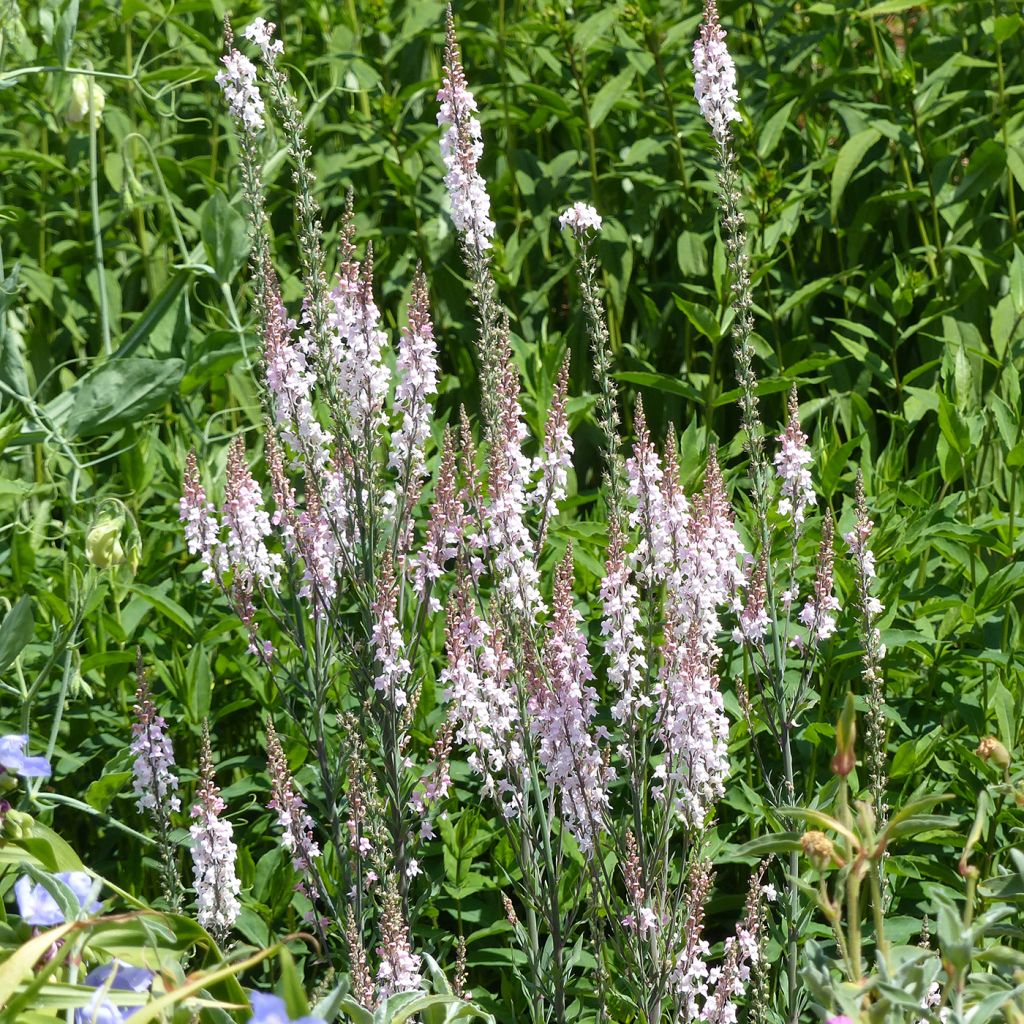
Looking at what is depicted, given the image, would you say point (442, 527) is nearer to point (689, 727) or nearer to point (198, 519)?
point (198, 519)

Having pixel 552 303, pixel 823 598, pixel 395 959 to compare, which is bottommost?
pixel 395 959

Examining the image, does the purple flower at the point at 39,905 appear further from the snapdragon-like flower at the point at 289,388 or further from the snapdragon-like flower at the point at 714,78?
the snapdragon-like flower at the point at 714,78

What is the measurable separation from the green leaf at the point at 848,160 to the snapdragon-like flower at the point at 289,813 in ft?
7.18

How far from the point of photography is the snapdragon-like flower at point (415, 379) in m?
2.47

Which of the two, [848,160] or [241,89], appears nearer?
[241,89]

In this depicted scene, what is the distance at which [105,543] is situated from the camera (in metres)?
2.75

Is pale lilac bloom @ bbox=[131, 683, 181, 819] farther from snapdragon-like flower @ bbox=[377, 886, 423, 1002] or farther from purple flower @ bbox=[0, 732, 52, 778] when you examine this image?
purple flower @ bbox=[0, 732, 52, 778]

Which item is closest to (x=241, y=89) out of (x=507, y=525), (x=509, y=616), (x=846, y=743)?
(x=507, y=525)

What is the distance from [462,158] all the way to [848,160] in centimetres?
180

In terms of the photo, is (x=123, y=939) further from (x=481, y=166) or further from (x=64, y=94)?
(x=481, y=166)

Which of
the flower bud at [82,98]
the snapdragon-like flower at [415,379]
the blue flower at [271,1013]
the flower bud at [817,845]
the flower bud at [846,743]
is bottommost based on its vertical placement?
the flower bud at [817,845]

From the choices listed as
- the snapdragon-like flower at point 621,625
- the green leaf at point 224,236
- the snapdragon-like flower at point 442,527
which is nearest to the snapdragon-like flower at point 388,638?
the snapdragon-like flower at point 442,527

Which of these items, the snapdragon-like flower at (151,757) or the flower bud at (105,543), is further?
the flower bud at (105,543)

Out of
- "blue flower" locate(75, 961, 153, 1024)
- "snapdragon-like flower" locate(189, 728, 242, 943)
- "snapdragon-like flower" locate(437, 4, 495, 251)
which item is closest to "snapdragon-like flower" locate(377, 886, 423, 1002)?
"snapdragon-like flower" locate(189, 728, 242, 943)
